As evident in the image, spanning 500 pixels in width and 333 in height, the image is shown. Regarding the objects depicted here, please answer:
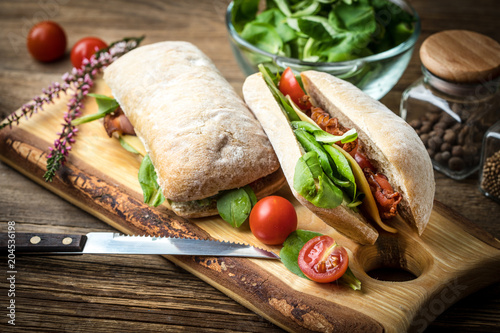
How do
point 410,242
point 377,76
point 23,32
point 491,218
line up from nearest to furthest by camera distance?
1. point 410,242
2. point 491,218
3. point 377,76
4. point 23,32

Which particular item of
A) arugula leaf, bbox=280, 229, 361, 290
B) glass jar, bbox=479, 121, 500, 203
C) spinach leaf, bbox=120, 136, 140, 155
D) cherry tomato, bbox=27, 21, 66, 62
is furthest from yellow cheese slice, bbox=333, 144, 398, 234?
cherry tomato, bbox=27, 21, 66, 62

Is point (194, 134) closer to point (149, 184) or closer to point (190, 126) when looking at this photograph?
point (190, 126)

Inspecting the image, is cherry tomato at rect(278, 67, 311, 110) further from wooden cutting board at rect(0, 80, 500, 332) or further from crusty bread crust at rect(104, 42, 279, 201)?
wooden cutting board at rect(0, 80, 500, 332)

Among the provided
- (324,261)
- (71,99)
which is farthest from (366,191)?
(71,99)

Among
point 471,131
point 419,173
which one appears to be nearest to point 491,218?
point 471,131

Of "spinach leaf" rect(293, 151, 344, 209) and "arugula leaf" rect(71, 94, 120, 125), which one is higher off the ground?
"spinach leaf" rect(293, 151, 344, 209)

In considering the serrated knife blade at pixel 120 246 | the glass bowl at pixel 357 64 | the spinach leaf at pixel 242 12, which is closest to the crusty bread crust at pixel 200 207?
the serrated knife blade at pixel 120 246

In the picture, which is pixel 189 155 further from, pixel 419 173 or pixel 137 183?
pixel 419 173
